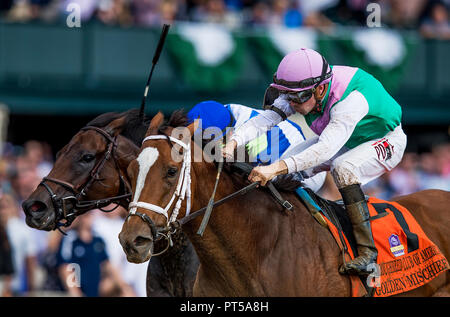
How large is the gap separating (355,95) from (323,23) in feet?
28.2

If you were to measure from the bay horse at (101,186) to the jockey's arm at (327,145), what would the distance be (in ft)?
4.89

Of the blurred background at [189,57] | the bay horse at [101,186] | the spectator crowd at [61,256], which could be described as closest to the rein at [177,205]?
the bay horse at [101,186]

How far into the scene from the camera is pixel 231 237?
14.2 feet

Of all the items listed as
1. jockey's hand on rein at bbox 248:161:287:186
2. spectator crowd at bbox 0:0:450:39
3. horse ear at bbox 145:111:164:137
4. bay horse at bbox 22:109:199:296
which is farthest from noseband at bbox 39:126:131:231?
spectator crowd at bbox 0:0:450:39

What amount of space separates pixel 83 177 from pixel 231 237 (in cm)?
159

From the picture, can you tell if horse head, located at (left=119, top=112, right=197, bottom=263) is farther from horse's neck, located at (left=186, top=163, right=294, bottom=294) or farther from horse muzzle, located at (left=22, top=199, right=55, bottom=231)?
horse muzzle, located at (left=22, top=199, right=55, bottom=231)

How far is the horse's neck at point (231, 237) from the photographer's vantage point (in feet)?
14.1

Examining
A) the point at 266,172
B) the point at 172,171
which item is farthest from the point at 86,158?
the point at 266,172

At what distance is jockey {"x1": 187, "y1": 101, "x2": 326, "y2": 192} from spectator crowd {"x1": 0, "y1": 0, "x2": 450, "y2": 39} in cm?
635

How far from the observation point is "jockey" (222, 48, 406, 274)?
436 centimetres

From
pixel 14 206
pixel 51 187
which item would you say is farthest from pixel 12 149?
pixel 51 187

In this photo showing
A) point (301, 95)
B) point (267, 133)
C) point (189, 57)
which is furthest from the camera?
point (189, 57)

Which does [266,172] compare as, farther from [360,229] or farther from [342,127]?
[360,229]
